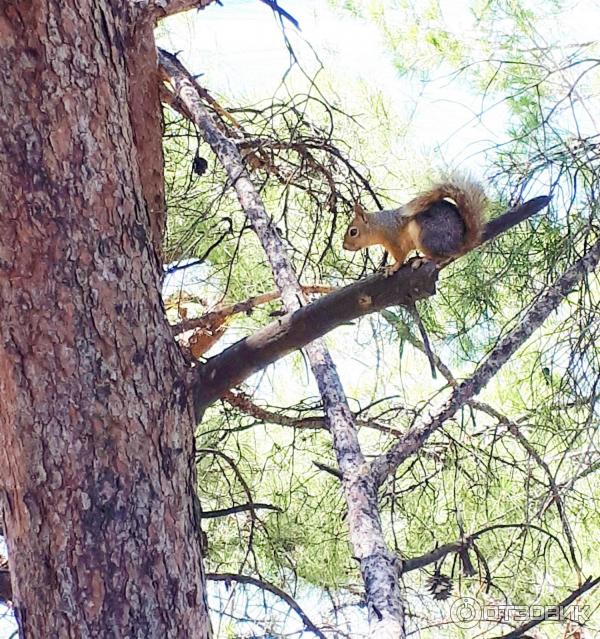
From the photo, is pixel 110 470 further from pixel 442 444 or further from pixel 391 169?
pixel 391 169

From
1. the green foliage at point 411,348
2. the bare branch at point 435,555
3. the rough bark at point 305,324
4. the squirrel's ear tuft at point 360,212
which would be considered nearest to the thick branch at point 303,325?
the rough bark at point 305,324

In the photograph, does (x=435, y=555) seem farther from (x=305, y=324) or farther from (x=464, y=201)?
(x=464, y=201)

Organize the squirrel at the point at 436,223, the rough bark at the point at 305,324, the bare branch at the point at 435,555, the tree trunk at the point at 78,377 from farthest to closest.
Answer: the squirrel at the point at 436,223
the bare branch at the point at 435,555
the rough bark at the point at 305,324
the tree trunk at the point at 78,377

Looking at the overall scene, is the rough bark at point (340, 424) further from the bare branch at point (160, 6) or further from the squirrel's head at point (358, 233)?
the bare branch at point (160, 6)

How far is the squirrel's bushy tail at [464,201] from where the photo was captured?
1742 millimetres

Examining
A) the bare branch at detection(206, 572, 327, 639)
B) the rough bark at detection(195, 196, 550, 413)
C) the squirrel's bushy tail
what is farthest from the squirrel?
the bare branch at detection(206, 572, 327, 639)

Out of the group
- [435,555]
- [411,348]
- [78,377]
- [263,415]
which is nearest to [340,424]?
[435,555]

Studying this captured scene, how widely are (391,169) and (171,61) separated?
775mm

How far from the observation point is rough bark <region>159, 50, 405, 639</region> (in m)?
1.38

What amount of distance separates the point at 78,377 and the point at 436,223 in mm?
874

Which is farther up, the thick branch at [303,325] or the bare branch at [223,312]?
the bare branch at [223,312]

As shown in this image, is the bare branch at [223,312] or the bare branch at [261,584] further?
the bare branch at [223,312]

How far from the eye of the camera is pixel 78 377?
44.3 inches

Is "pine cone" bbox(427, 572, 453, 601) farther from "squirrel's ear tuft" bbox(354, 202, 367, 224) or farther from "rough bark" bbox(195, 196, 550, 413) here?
"squirrel's ear tuft" bbox(354, 202, 367, 224)
